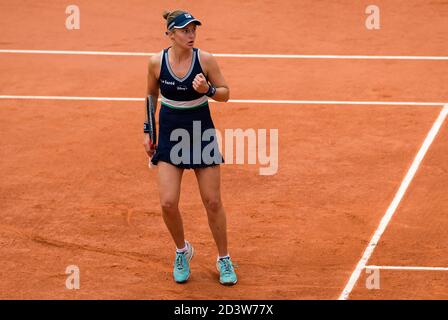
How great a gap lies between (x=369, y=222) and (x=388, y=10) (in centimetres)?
1065

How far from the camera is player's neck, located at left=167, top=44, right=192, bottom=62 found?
9296mm

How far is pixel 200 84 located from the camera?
29.2 ft

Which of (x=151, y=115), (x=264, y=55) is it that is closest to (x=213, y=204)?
(x=151, y=115)

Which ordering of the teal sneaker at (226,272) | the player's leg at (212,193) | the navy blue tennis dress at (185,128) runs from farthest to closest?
the teal sneaker at (226,272) → the player's leg at (212,193) → the navy blue tennis dress at (185,128)

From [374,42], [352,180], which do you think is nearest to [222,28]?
[374,42]

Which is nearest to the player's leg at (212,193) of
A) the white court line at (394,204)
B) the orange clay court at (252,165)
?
the orange clay court at (252,165)

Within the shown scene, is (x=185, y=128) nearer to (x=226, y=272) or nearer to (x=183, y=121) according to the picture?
(x=183, y=121)

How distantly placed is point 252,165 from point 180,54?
4.02 meters

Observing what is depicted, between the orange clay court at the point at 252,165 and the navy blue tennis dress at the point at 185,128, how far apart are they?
1.35m

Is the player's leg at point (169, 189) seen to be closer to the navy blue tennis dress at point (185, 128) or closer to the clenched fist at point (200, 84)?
the navy blue tennis dress at point (185, 128)

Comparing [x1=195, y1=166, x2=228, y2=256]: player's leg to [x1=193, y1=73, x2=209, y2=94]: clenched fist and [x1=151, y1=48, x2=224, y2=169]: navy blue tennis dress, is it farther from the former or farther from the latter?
[x1=193, y1=73, x2=209, y2=94]: clenched fist

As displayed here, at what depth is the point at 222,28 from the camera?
19828 mm

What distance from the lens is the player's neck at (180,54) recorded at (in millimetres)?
9296

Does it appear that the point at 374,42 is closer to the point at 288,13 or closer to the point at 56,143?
the point at 288,13
